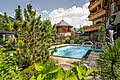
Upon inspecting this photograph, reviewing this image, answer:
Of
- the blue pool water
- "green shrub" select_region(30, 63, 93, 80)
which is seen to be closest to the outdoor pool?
the blue pool water

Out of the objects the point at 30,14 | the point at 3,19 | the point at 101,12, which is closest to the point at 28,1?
the point at 30,14

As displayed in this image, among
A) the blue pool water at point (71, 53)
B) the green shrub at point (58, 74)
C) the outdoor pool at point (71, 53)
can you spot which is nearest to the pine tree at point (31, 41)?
the green shrub at point (58, 74)

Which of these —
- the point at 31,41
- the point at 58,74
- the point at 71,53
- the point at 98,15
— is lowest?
the point at 71,53

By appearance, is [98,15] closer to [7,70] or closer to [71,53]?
[71,53]

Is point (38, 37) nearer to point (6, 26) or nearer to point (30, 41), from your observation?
point (30, 41)

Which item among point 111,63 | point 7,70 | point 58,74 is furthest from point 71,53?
point 58,74

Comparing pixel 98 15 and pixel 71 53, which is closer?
pixel 71 53

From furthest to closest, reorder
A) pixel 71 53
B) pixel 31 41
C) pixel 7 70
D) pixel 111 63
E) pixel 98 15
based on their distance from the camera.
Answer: pixel 98 15
pixel 71 53
pixel 31 41
pixel 7 70
pixel 111 63

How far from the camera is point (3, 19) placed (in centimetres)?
2255

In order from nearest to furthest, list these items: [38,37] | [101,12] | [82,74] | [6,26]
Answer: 1. [82,74]
2. [38,37]
3. [101,12]
4. [6,26]

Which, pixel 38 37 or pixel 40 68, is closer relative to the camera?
pixel 40 68

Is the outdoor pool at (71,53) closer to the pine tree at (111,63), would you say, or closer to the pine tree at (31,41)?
the pine tree at (31,41)

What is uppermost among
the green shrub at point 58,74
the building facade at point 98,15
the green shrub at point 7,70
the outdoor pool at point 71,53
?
the building facade at point 98,15

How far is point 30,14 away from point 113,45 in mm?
4302
